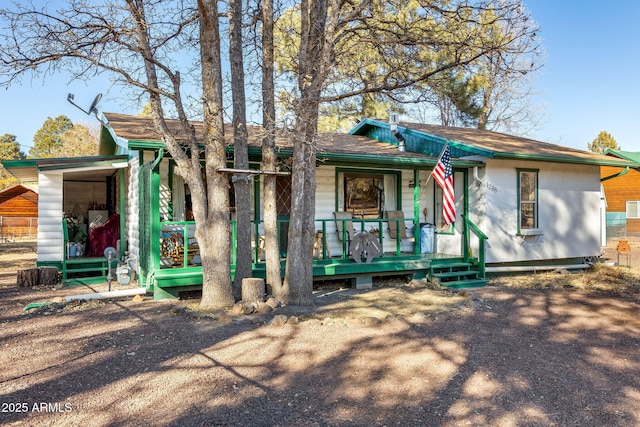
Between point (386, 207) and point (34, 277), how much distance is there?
309 inches

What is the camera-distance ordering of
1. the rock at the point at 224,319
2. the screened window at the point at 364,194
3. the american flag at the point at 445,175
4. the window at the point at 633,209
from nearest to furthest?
the rock at the point at 224,319 → the american flag at the point at 445,175 → the screened window at the point at 364,194 → the window at the point at 633,209

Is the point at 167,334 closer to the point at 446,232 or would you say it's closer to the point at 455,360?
the point at 455,360

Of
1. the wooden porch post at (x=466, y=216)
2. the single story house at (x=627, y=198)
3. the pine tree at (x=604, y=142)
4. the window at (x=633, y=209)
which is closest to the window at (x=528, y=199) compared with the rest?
the wooden porch post at (x=466, y=216)

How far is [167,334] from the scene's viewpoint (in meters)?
5.89

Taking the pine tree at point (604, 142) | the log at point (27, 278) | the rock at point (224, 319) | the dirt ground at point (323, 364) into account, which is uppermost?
the pine tree at point (604, 142)

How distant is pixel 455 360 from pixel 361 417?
5.85 feet

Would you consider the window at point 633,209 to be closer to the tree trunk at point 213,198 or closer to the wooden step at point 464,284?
the wooden step at point 464,284

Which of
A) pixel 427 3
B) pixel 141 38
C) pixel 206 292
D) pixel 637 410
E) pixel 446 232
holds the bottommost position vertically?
pixel 637 410

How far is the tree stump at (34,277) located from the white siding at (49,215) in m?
0.50

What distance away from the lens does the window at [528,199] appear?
38.6ft

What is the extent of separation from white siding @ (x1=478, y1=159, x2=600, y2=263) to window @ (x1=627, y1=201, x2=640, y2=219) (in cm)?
1948

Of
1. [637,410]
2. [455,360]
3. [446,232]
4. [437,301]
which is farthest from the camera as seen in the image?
[446,232]

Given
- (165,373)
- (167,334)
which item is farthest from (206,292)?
(165,373)

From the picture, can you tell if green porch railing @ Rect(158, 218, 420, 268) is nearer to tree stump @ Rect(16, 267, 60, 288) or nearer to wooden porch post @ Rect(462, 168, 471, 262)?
wooden porch post @ Rect(462, 168, 471, 262)
